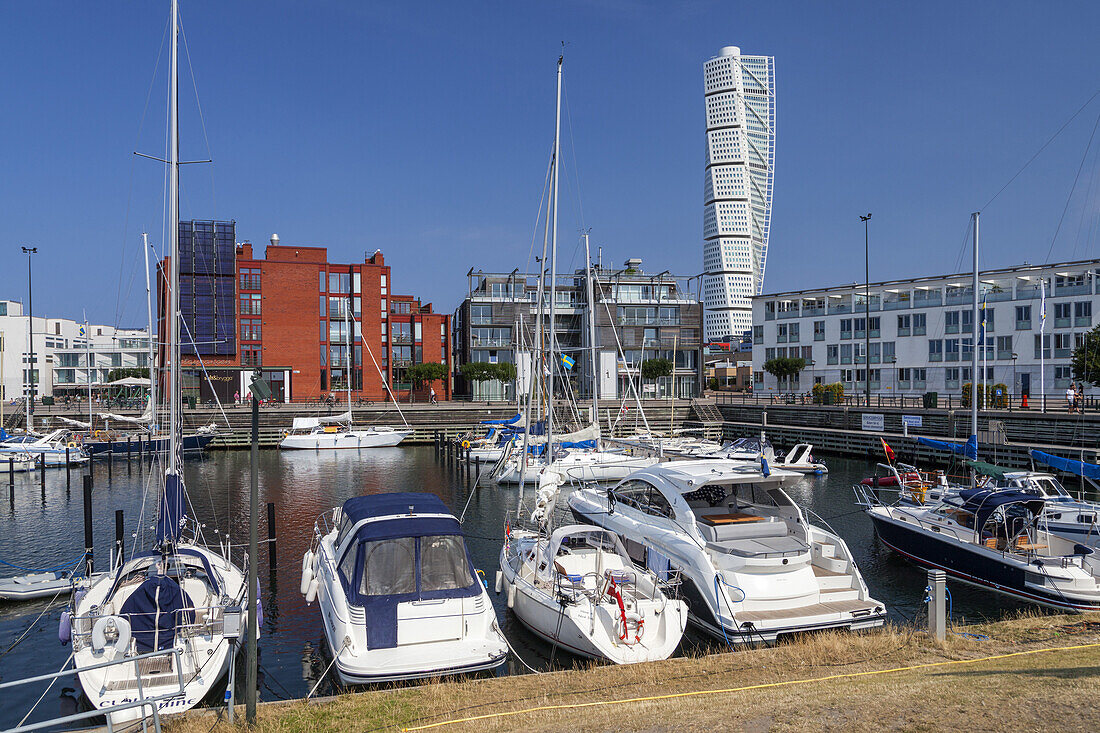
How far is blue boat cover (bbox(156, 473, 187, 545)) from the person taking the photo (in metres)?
16.1

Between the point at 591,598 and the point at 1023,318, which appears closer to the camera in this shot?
the point at 591,598

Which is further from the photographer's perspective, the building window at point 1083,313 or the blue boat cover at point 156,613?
the building window at point 1083,313

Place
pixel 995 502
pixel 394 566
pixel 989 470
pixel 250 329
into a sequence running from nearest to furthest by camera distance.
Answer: pixel 394 566
pixel 995 502
pixel 989 470
pixel 250 329

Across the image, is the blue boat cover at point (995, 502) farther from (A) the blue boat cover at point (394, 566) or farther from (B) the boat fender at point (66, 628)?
(B) the boat fender at point (66, 628)

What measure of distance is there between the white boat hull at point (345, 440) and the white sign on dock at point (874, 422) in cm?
3293

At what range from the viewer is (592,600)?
524 inches

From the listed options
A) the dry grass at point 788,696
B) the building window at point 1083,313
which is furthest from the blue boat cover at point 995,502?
the building window at point 1083,313

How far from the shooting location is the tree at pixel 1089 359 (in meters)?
41.9

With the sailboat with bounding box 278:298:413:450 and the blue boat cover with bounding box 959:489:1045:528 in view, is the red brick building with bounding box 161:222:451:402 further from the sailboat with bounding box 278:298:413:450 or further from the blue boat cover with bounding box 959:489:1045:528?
the blue boat cover with bounding box 959:489:1045:528

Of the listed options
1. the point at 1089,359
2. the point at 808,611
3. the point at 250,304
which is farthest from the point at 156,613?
the point at 250,304

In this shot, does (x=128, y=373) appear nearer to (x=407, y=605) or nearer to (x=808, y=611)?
(x=407, y=605)

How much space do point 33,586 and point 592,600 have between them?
14.5 meters

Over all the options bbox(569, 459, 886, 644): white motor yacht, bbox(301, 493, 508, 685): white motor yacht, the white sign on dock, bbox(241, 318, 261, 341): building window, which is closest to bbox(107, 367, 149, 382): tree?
bbox(241, 318, 261, 341): building window

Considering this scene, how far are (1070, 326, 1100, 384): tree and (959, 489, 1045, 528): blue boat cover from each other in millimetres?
30207
